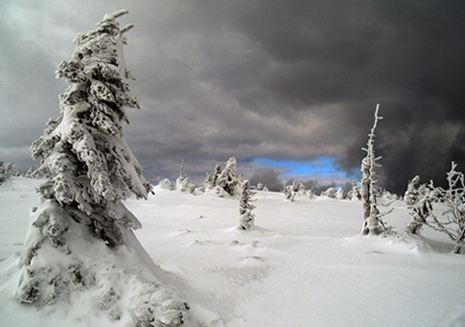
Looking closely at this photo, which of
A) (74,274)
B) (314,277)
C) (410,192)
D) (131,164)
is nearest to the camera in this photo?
(74,274)

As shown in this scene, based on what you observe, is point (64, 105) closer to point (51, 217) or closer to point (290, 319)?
point (51, 217)

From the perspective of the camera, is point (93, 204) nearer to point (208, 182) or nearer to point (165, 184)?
point (208, 182)

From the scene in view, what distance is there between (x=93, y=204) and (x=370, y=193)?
19.5 meters

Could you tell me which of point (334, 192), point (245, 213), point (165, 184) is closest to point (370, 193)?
point (245, 213)

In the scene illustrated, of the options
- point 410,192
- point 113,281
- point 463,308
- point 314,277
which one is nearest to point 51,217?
point 113,281

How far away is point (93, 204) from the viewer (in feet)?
20.0

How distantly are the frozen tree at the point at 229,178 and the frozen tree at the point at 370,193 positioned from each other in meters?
33.3

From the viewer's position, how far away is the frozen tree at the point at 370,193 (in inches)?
691

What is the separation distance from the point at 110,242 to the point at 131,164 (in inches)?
87.7

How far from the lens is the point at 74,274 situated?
5.02 meters

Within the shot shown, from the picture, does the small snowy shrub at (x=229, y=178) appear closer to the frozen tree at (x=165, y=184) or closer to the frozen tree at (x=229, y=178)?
the frozen tree at (x=229, y=178)

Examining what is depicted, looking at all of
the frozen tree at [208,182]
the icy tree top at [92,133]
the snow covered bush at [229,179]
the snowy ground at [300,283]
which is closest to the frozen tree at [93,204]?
the icy tree top at [92,133]

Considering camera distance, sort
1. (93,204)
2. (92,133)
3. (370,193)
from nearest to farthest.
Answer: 1. (92,133)
2. (93,204)
3. (370,193)

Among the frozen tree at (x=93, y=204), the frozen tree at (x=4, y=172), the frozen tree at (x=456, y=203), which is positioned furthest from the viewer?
the frozen tree at (x=4, y=172)
